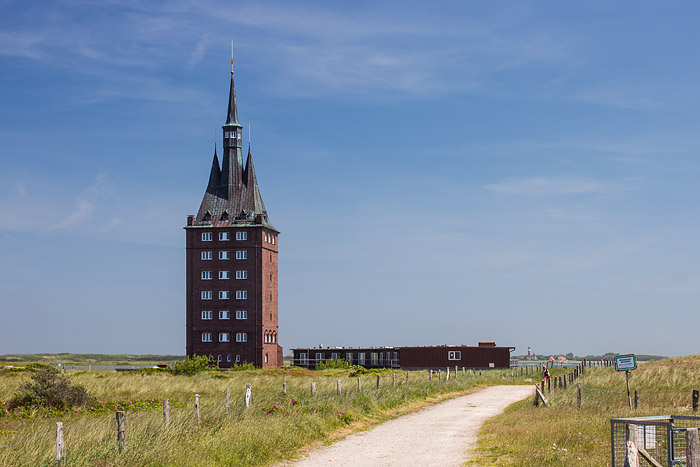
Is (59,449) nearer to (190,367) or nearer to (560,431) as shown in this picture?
(560,431)

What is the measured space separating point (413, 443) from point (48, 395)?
15189mm

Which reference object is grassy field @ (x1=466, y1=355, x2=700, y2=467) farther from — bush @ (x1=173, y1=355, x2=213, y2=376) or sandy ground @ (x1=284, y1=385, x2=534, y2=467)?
bush @ (x1=173, y1=355, x2=213, y2=376)

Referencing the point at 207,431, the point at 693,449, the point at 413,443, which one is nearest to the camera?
the point at 693,449

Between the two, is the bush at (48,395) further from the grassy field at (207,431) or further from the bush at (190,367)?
the bush at (190,367)

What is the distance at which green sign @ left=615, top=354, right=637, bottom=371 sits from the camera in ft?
78.2

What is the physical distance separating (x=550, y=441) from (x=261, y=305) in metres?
75.4

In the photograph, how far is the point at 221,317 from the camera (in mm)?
91562

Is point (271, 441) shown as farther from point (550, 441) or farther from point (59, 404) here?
point (59, 404)

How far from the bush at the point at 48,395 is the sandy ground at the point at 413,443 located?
12.1m

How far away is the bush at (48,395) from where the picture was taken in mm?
27109

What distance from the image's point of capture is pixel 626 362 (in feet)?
79.7

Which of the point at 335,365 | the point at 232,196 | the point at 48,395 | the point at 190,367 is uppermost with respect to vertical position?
the point at 232,196

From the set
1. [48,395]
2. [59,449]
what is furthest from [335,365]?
[59,449]

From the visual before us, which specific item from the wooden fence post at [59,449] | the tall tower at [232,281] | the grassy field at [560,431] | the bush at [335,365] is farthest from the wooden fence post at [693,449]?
the tall tower at [232,281]
